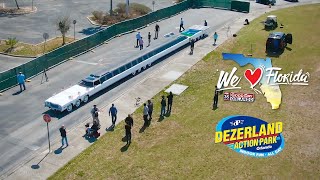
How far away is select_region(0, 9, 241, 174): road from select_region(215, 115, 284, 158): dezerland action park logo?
32.9 feet

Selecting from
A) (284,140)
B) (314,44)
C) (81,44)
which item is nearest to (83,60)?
(81,44)

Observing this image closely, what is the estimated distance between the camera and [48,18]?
52281 millimetres

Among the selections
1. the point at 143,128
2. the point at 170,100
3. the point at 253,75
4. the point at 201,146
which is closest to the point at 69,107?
the point at 143,128

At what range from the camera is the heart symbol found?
3276cm

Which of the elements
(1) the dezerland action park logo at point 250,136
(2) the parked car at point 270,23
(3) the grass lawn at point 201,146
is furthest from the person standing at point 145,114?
(2) the parked car at point 270,23

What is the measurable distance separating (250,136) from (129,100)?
403 inches

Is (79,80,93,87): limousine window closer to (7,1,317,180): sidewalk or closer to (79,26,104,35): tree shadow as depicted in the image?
(7,1,317,180): sidewalk

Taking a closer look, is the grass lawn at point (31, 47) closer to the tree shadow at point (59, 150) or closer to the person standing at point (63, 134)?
the person standing at point (63, 134)

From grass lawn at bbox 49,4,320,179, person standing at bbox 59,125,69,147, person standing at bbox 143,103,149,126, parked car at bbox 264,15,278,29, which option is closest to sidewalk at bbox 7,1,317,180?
person standing at bbox 59,125,69,147

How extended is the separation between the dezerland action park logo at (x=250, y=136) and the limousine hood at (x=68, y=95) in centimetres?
1094

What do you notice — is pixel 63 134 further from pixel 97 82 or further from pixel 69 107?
pixel 97 82

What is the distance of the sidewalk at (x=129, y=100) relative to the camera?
71.9ft

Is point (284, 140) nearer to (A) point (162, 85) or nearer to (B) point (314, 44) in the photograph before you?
(A) point (162, 85)

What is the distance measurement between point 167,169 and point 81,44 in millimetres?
22072
